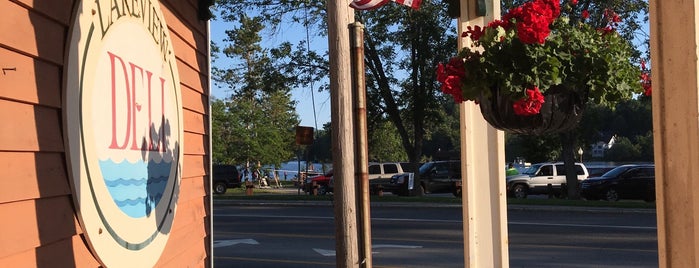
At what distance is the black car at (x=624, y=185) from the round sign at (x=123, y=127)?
23.3 metres

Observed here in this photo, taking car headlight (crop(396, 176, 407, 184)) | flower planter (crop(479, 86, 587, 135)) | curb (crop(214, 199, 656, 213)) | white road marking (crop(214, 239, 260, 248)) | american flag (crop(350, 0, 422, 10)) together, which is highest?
american flag (crop(350, 0, 422, 10))

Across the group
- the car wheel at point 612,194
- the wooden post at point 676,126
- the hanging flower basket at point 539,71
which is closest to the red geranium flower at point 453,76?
the hanging flower basket at point 539,71

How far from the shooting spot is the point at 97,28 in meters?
2.89

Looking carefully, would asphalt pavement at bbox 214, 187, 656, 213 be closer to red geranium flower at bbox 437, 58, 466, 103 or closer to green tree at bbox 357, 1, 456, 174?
green tree at bbox 357, 1, 456, 174

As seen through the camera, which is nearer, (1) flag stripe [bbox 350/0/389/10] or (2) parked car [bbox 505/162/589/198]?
(1) flag stripe [bbox 350/0/389/10]

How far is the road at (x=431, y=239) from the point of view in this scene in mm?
11219

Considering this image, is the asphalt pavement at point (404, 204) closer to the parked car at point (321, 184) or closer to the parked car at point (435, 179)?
the parked car at point (435, 179)

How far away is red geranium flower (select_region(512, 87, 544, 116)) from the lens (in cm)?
320

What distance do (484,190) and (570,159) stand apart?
20876 millimetres

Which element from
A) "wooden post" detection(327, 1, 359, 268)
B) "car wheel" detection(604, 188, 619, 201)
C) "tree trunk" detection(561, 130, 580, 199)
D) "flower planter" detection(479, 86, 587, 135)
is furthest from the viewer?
"car wheel" detection(604, 188, 619, 201)

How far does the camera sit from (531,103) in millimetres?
3223

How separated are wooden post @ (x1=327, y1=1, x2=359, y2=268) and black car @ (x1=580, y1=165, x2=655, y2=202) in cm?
2171

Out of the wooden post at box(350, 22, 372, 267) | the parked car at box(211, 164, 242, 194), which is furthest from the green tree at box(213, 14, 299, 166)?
the wooden post at box(350, 22, 372, 267)

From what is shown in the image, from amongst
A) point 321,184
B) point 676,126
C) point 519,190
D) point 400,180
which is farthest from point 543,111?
point 321,184
